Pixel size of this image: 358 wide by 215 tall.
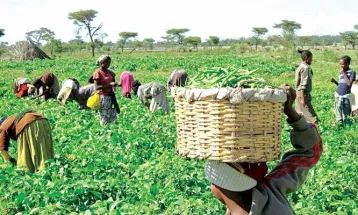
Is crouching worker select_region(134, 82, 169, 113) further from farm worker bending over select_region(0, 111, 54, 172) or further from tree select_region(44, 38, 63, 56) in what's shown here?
tree select_region(44, 38, 63, 56)

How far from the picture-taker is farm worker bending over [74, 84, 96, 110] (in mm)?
12227

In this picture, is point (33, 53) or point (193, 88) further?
point (33, 53)

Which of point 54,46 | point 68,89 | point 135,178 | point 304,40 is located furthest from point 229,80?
point 304,40

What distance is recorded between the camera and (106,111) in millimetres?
9719

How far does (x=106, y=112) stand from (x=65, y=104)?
3970 millimetres

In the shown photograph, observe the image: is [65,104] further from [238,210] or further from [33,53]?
[33,53]

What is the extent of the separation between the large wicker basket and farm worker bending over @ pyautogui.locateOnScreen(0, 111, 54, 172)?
408 centimetres

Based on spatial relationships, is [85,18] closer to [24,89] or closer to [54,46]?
[54,46]

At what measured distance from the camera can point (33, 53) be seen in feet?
139

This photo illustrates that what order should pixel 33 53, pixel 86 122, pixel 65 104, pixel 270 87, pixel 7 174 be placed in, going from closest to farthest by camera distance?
pixel 270 87 < pixel 7 174 < pixel 86 122 < pixel 65 104 < pixel 33 53

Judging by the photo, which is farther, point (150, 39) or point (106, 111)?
point (150, 39)

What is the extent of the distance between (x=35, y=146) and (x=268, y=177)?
13.5 feet

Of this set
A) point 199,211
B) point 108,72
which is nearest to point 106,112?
point 108,72

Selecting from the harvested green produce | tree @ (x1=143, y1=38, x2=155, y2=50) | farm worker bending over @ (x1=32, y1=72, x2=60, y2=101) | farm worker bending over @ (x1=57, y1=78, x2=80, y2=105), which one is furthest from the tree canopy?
the harvested green produce
